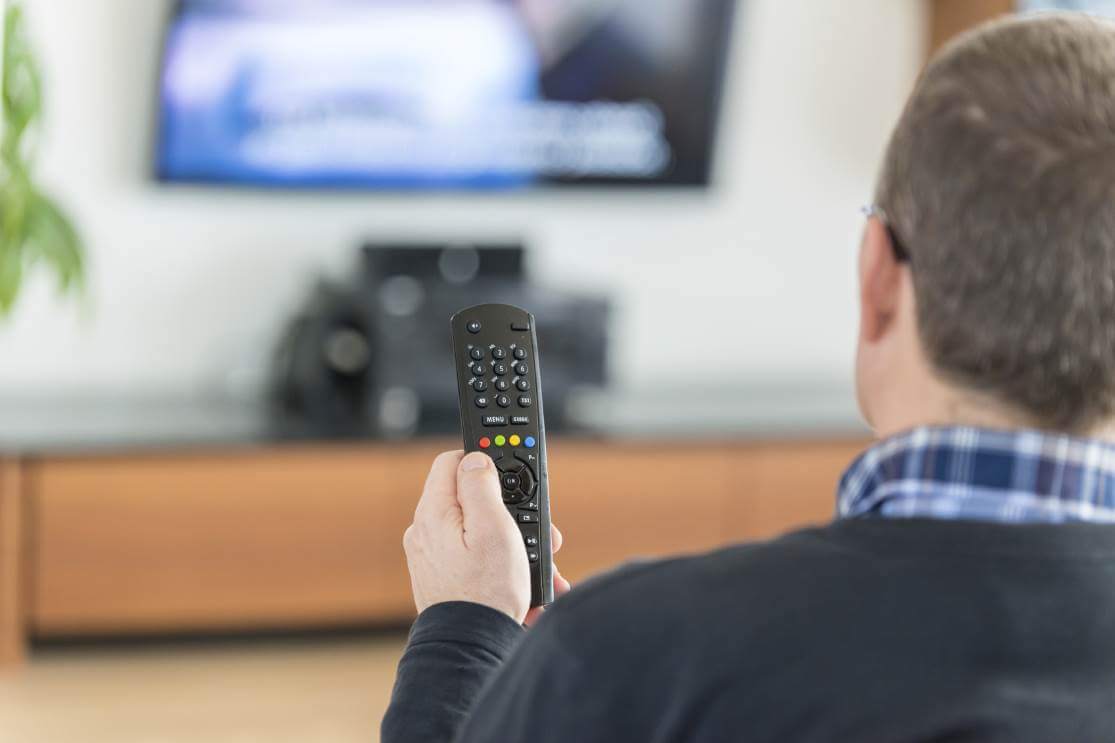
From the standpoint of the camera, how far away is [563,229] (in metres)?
3.83

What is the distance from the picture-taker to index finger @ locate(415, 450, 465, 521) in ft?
3.33

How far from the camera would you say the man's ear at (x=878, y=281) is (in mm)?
781

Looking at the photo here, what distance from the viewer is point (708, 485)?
349 cm

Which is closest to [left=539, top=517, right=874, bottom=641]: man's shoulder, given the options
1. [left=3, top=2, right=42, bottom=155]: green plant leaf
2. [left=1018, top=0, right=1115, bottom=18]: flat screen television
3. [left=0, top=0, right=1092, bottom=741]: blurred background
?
[left=3, top=2, right=42, bottom=155]: green plant leaf

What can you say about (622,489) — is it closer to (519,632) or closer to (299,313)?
(299,313)

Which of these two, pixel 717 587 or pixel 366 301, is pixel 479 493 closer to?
pixel 717 587

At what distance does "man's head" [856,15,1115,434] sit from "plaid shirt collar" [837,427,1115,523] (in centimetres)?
2

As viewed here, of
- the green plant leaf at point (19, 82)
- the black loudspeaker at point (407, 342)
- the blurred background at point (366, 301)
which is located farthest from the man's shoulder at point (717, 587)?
the black loudspeaker at point (407, 342)

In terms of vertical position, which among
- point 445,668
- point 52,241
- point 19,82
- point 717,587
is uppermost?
point 19,82

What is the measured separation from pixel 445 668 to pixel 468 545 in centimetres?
10

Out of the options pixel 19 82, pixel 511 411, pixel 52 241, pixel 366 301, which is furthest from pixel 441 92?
pixel 511 411

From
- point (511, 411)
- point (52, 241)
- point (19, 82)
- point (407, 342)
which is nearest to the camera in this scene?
point (511, 411)

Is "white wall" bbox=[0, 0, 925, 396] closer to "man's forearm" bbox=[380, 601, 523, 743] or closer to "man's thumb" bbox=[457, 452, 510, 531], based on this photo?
"man's thumb" bbox=[457, 452, 510, 531]

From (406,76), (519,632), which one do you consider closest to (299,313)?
(406,76)
